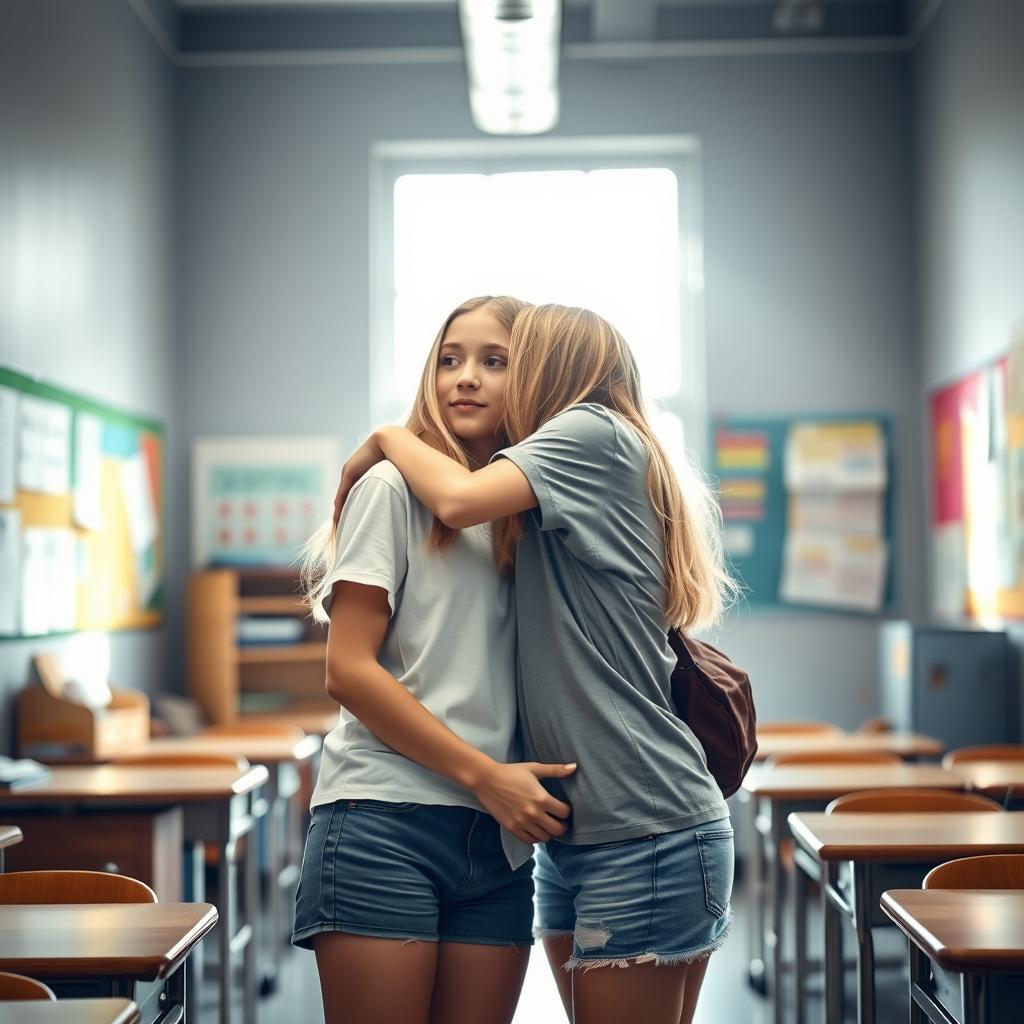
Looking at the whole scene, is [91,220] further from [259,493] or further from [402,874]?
[402,874]

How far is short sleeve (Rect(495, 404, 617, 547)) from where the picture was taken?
147 centimetres

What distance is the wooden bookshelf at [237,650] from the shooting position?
5.59 meters

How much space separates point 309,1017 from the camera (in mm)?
3736

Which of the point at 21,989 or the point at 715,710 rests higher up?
the point at 715,710

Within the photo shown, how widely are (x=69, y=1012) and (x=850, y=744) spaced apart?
355 centimetres

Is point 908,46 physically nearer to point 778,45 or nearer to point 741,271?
point 778,45

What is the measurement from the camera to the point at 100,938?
168 cm

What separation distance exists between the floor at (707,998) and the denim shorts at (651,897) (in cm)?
234

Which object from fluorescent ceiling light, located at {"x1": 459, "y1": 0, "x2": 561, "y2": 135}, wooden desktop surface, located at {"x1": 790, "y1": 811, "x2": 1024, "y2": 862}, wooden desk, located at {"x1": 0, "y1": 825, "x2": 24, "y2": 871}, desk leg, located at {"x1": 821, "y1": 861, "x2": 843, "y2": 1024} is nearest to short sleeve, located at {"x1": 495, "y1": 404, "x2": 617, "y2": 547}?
wooden desktop surface, located at {"x1": 790, "y1": 811, "x2": 1024, "y2": 862}

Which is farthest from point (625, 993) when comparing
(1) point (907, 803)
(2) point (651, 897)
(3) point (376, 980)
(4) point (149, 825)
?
(4) point (149, 825)

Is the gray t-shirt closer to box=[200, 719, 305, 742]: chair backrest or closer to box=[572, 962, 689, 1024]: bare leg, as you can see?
box=[572, 962, 689, 1024]: bare leg

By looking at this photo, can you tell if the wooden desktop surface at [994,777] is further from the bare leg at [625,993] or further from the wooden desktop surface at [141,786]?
the bare leg at [625,993]

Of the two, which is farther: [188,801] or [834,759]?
[834,759]

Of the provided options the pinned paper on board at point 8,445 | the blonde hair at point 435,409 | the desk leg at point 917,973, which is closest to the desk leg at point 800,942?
the desk leg at point 917,973
